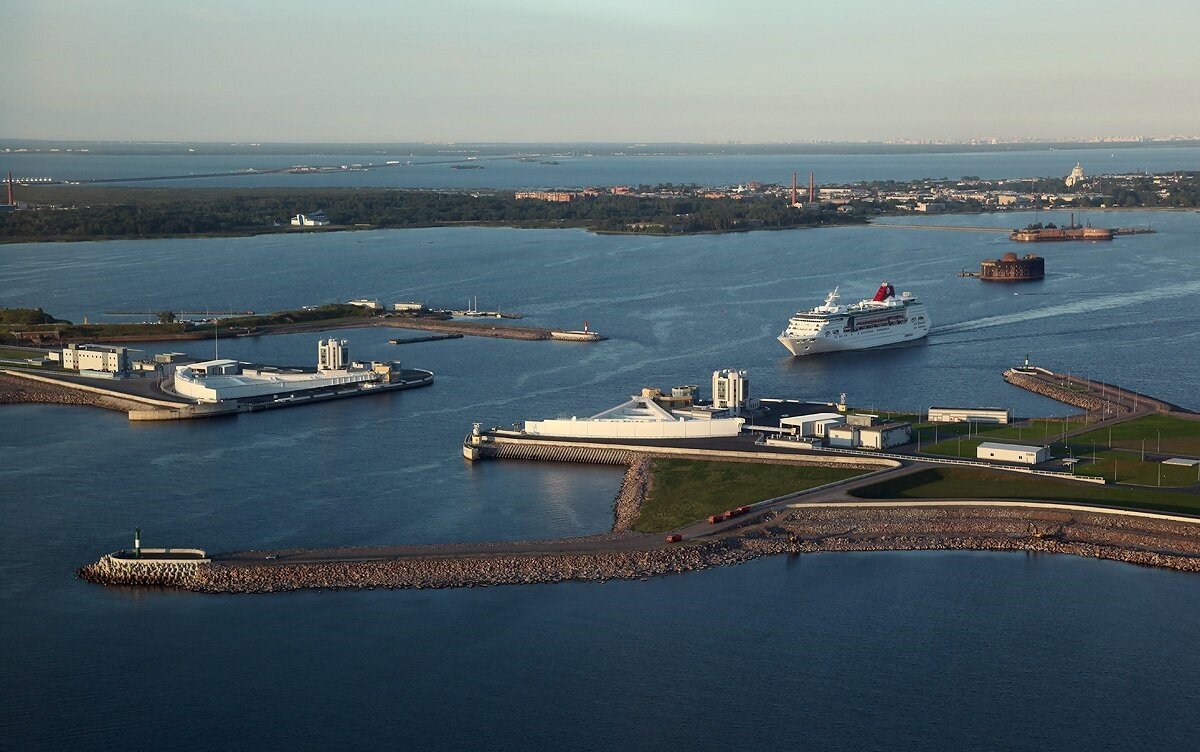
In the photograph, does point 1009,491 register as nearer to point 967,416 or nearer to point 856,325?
point 967,416

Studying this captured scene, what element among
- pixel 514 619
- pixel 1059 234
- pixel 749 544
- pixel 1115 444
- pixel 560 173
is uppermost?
pixel 560 173

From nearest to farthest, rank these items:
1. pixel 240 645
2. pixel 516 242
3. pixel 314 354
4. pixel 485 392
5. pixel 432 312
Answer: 1. pixel 240 645
2. pixel 485 392
3. pixel 314 354
4. pixel 432 312
5. pixel 516 242

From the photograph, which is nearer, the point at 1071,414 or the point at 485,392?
the point at 1071,414

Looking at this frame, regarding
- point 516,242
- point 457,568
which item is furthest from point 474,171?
point 457,568

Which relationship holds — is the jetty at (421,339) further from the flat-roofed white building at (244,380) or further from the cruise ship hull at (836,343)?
the cruise ship hull at (836,343)

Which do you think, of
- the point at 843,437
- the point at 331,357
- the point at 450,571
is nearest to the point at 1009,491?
the point at 843,437

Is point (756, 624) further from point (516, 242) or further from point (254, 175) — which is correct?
point (254, 175)

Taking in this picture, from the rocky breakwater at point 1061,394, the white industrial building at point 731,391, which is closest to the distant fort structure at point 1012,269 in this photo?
the rocky breakwater at point 1061,394

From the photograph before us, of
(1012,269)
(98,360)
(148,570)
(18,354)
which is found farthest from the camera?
(1012,269)
